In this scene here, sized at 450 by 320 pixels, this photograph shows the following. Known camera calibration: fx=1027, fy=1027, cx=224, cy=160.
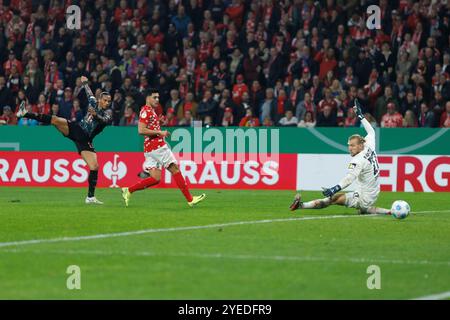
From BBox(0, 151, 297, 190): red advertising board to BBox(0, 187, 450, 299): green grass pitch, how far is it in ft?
22.4

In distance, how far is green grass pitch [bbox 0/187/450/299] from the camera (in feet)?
29.3

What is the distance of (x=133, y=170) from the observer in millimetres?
26016

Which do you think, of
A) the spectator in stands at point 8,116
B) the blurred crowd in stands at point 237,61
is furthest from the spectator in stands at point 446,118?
the spectator in stands at point 8,116

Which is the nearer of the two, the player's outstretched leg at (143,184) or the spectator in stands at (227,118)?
the player's outstretched leg at (143,184)

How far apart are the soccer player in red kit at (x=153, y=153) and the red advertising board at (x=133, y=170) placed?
21.3 feet

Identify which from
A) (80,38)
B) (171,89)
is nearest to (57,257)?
(171,89)

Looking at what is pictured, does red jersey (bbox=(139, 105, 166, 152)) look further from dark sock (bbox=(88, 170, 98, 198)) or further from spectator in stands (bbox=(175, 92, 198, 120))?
spectator in stands (bbox=(175, 92, 198, 120))

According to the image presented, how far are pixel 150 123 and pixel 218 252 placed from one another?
785 cm

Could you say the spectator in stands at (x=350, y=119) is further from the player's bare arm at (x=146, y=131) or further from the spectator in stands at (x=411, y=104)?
the player's bare arm at (x=146, y=131)

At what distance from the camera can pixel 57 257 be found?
10812 millimetres

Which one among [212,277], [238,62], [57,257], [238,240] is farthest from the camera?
[238,62]

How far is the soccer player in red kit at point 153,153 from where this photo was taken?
61.5 ft

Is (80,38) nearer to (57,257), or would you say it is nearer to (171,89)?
(171,89)
